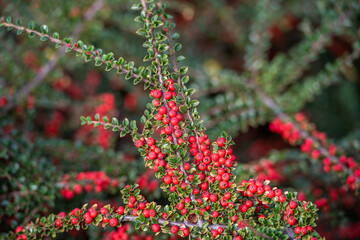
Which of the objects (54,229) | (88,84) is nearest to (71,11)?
(88,84)

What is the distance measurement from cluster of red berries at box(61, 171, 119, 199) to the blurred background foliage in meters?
0.05

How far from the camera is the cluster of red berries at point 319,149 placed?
1.82m

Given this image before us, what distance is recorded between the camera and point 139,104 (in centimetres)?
384

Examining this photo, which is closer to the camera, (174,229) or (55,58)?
(174,229)

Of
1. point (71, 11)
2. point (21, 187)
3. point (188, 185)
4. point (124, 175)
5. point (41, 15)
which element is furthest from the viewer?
point (41, 15)

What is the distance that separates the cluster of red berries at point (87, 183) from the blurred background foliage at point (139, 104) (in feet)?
0.15

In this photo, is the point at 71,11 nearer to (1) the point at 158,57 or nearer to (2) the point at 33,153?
(2) the point at 33,153

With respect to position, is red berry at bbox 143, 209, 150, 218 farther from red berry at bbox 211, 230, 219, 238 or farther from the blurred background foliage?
the blurred background foliage

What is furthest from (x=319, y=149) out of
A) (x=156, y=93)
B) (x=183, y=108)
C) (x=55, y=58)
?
(x=55, y=58)

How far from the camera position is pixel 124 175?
213 cm

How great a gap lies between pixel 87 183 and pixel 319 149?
5.21 feet

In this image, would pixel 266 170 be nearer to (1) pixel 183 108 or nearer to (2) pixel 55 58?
(1) pixel 183 108

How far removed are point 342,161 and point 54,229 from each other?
5.65ft

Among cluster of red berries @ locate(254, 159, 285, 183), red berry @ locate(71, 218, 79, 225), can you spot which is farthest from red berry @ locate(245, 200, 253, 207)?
cluster of red berries @ locate(254, 159, 285, 183)
